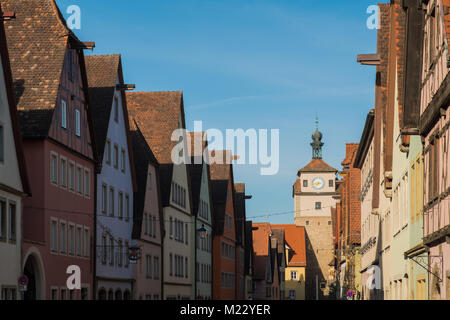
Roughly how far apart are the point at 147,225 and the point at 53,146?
597 inches

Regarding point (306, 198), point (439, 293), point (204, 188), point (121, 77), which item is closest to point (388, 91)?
point (439, 293)

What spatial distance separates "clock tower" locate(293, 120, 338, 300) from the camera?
483 ft

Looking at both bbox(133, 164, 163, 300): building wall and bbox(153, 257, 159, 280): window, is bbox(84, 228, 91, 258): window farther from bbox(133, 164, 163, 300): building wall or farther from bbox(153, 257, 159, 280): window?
bbox(153, 257, 159, 280): window

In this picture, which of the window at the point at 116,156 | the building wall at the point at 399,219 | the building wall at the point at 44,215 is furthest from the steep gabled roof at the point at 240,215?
the building wall at the point at 399,219

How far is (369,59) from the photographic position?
3316 centimetres

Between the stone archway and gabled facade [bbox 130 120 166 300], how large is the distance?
1293cm

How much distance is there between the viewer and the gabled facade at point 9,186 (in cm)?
2655

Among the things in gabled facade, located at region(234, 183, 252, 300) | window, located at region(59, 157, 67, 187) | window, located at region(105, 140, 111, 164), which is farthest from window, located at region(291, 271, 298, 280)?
window, located at region(59, 157, 67, 187)

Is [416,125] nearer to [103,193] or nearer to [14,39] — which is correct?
[14,39]

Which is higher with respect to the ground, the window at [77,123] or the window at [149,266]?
the window at [77,123]

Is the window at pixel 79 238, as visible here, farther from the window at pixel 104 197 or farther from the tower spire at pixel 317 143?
the tower spire at pixel 317 143

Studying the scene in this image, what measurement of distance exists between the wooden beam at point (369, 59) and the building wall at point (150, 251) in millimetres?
16791

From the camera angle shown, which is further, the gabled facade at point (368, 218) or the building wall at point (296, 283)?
the building wall at point (296, 283)

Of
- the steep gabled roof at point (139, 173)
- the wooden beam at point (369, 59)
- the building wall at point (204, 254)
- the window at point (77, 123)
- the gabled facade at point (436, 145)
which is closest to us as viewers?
the gabled facade at point (436, 145)
